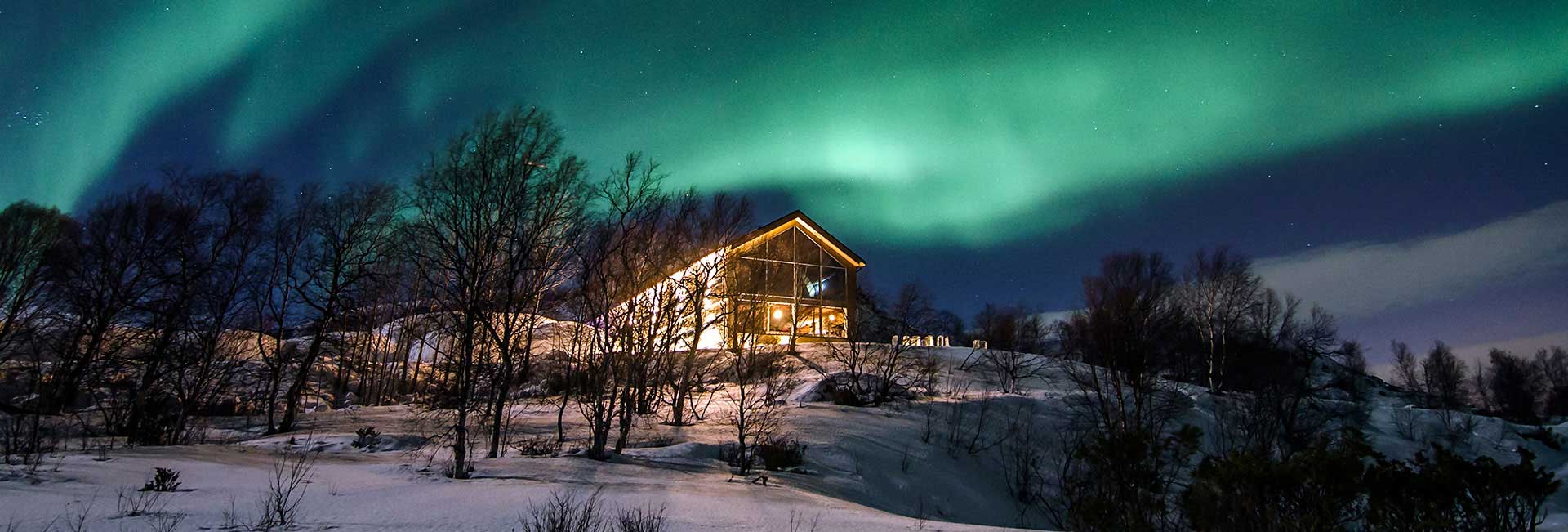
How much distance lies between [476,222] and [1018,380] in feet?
91.4

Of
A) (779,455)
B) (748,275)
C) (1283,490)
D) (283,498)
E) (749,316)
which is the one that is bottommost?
(779,455)

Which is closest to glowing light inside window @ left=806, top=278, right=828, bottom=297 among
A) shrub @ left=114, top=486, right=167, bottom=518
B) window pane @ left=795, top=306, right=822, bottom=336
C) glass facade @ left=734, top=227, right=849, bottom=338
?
glass facade @ left=734, top=227, right=849, bottom=338

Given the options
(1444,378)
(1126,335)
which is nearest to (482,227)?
(1126,335)

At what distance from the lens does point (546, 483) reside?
27.5ft

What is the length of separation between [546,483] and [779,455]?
4417 millimetres

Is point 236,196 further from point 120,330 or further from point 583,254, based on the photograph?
point 583,254

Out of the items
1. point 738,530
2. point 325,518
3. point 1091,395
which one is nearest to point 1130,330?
point 1091,395

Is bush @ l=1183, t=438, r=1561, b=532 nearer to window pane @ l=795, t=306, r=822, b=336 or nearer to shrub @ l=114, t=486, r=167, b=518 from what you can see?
shrub @ l=114, t=486, r=167, b=518

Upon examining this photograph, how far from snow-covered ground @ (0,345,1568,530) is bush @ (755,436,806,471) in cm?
42

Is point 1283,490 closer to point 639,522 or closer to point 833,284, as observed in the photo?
point 639,522

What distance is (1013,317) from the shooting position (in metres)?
50.1

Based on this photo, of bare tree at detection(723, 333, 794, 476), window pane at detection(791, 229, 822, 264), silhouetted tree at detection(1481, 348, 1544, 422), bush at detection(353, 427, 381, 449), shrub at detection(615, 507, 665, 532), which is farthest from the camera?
silhouetted tree at detection(1481, 348, 1544, 422)

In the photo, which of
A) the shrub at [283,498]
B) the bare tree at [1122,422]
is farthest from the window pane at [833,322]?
the shrub at [283,498]

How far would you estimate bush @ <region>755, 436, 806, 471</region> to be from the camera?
11.5 m
